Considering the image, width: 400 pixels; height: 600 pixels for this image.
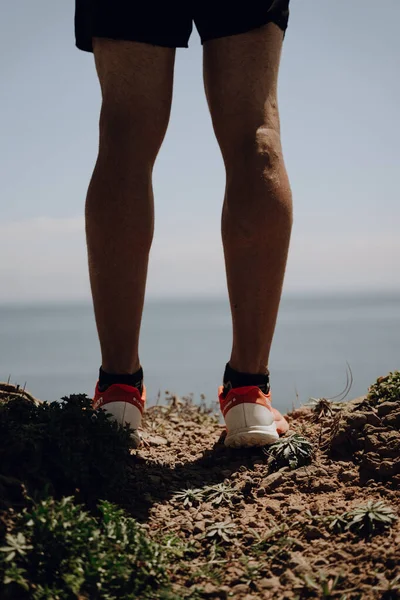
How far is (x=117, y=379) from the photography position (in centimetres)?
293

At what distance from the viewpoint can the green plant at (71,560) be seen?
5.60ft

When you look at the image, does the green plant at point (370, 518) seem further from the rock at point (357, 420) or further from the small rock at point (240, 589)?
the rock at point (357, 420)

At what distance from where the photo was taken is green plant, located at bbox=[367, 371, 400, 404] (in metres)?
3.25

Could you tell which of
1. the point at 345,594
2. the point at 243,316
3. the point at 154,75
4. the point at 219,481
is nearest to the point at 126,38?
the point at 154,75

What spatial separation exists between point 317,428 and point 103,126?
1.80 metres

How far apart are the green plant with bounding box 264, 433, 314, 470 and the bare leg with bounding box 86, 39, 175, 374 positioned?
807mm

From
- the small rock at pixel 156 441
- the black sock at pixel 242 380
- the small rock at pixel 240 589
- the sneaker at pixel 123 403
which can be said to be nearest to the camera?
the small rock at pixel 240 589

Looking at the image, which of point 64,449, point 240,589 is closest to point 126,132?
point 64,449

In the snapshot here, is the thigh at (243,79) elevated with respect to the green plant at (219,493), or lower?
elevated

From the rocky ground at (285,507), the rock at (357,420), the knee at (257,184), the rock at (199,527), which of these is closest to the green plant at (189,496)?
the rocky ground at (285,507)

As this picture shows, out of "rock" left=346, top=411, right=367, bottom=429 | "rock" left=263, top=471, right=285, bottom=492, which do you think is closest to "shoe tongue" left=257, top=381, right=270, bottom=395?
"rock" left=346, top=411, right=367, bottom=429

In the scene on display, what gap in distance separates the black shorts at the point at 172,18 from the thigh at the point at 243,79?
0.05m

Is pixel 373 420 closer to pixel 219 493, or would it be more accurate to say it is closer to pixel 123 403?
pixel 219 493

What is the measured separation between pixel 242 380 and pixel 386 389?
83cm
